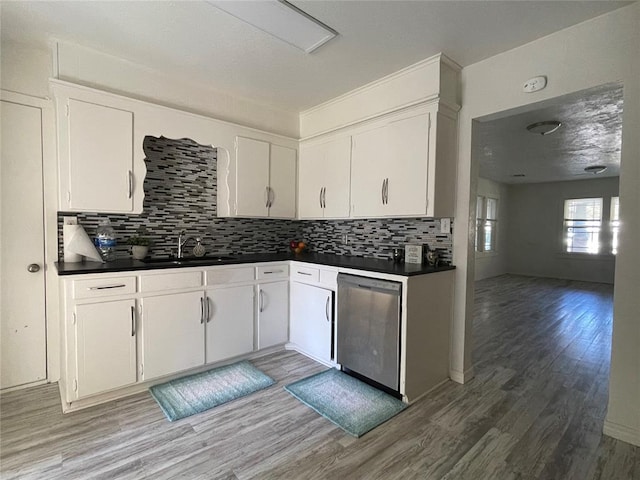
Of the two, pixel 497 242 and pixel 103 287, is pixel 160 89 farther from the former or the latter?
pixel 497 242

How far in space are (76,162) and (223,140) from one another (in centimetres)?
121

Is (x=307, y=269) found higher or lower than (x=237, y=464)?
higher

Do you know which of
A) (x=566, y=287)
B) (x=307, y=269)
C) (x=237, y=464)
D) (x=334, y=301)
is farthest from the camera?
(x=566, y=287)

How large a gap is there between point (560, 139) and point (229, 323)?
4981 millimetres

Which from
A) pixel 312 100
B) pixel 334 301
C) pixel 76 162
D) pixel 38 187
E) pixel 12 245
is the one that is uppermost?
pixel 312 100

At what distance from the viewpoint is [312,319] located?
9.74ft

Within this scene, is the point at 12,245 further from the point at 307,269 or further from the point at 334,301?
the point at 334,301

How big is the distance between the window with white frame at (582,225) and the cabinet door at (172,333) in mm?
9334

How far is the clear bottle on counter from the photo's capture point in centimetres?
254

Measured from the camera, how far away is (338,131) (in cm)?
321

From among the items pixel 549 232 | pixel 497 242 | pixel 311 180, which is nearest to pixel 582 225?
pixel 549 232

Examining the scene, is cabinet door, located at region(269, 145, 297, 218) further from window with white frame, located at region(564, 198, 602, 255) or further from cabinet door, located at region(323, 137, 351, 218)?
window with white frame, located at region(564, 198, 602, 255)

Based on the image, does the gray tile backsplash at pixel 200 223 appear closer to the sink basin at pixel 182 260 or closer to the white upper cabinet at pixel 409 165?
the sink basin at pixel 182 260

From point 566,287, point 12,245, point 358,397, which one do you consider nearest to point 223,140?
point 12,245
